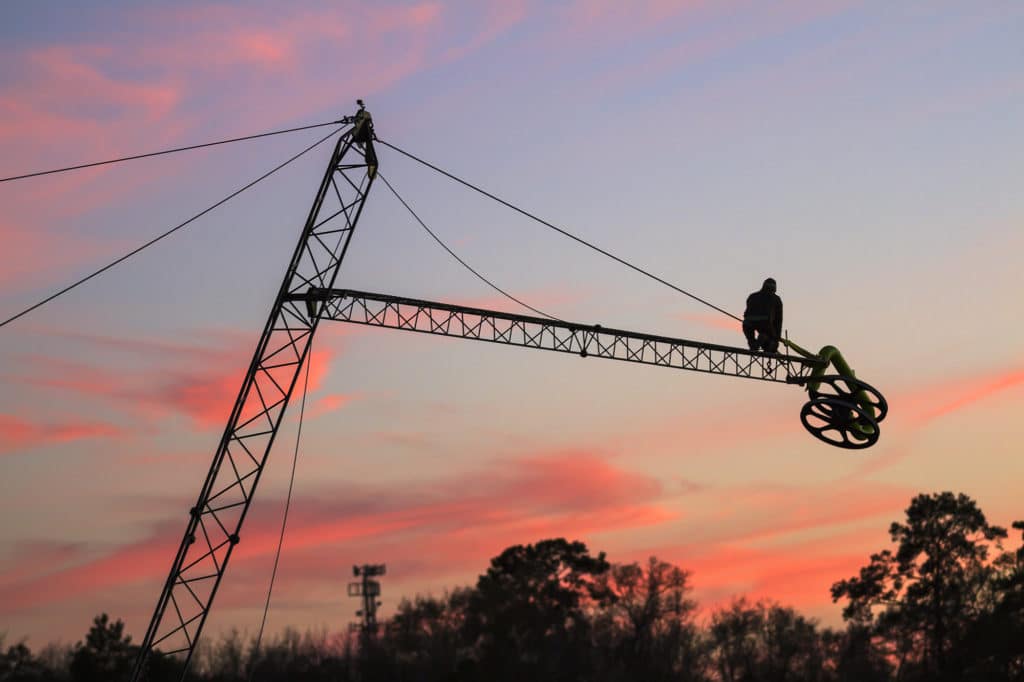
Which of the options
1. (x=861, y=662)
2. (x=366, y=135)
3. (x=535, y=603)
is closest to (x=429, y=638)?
(x=535, y=603)

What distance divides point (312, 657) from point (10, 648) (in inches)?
930

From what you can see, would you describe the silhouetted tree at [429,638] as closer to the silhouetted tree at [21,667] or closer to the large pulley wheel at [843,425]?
the silhouetted tree at [21,667]

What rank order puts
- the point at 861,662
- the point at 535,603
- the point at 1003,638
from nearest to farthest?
1. the point at 1003,638
2. the point at 861,662
3. the point at 535,603

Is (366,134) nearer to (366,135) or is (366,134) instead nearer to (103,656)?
(366,135)

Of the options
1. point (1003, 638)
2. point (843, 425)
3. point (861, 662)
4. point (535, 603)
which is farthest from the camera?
point (535, 603)

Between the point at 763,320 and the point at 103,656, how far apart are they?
7547 centimetres

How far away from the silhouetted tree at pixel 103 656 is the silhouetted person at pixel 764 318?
68154mm

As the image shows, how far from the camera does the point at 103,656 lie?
95750 millimetres

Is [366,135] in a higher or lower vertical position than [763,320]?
higher

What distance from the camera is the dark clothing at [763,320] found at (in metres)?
33.8

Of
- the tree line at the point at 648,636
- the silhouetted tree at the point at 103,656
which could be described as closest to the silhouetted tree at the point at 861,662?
the tree line at the point at 648,636

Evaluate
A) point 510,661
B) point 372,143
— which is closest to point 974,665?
point 510,661

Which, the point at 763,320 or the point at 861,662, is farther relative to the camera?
the point at 861,662

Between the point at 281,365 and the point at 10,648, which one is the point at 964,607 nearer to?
the point at 281,365
